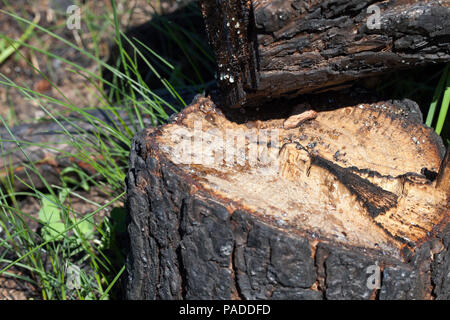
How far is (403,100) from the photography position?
1.81 m

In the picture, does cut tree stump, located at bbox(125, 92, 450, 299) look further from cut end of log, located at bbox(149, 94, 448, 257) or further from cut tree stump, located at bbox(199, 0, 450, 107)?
cut tree stump, located at bbox(199, 0, 450, 107)

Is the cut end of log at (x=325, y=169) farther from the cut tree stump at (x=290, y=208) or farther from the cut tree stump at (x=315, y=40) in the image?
the cut tree stump at (x=315, y=40)

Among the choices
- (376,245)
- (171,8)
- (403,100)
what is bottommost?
(376,245)

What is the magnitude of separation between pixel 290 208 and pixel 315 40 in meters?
0.56

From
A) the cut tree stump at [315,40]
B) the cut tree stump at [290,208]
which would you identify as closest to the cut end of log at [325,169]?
the cut tree stump at [290,208]

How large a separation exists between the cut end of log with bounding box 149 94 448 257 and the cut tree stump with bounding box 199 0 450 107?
0.16m

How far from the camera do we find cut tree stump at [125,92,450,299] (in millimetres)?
1349

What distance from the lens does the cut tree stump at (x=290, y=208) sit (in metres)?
1.35

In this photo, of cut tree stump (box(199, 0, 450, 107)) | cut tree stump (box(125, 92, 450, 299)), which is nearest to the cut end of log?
cut tree stump (box(125, 92, 450, 299))

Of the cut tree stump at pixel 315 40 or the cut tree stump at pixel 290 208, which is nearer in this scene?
the cut tree stump at pixel 290 208

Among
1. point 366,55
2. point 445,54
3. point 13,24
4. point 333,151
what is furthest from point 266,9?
point 13,24

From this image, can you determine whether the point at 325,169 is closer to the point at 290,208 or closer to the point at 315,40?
the point at 290,208
